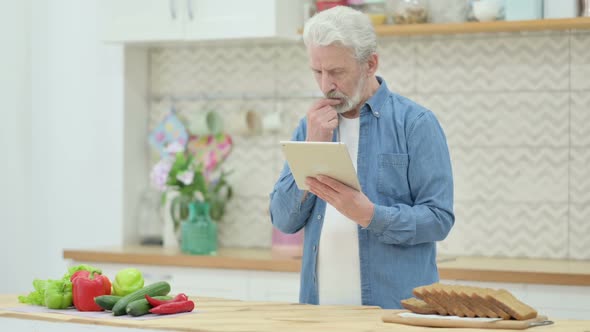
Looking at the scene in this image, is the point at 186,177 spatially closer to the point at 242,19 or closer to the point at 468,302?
the point at 242,19

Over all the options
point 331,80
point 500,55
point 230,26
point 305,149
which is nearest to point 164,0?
point 230,26

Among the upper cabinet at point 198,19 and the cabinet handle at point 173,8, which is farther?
the cabinet handle at point 173,8

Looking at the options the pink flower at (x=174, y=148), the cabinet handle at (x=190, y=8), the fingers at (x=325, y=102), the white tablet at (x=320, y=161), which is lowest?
the white tablet at (x=320, y=161)

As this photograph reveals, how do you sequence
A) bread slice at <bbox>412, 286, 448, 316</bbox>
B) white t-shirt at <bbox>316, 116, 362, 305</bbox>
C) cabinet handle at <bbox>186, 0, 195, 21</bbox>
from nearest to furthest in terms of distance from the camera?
bread slice at <bbox>412, 286, 448, 316</bbox>
white t-shirt at <bbox>316, 116, 362, 305</bbox>
cabinet handle at <bbox>186, 0, 195, 21</bbox>

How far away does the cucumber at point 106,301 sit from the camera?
7.86 ft

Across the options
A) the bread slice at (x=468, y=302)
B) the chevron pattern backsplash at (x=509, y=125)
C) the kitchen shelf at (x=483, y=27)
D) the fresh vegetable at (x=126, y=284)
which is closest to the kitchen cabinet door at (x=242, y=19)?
the chevron pattern backsplash at (x=509, y=125)

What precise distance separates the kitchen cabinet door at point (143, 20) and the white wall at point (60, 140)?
0.18 metres

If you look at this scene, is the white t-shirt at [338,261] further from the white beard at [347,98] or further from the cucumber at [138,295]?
the cucumber at [138,295]

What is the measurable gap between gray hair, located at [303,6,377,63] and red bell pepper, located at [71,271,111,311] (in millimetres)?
867

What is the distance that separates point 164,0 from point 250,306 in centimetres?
212

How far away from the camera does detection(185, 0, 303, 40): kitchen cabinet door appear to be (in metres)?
4.10

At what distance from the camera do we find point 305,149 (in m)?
2.46

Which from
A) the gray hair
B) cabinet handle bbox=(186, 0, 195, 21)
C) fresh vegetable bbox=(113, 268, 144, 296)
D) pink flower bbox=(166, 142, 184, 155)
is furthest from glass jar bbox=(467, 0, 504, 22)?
fresh vegetable bbox=(113, 268, 144, 296)

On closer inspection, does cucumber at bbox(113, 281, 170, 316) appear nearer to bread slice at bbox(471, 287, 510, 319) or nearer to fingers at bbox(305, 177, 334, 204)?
fingers at bbox(305, 177, 334, 204)
